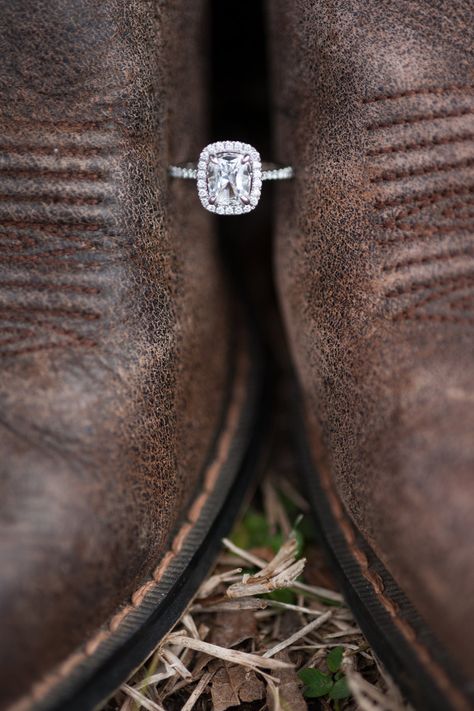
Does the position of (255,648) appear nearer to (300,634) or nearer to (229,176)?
(300,634)

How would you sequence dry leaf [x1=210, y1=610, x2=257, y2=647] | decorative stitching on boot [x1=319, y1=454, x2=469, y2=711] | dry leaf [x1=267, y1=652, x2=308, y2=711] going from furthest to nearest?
dry leaf [x1=210, y1=610, x2=257, y2=647], dry leaf [x1=267, y1=652, x2=308, y2=711], decorative stitching on boot [x1=319, y1=454, x2=469, y2=711]

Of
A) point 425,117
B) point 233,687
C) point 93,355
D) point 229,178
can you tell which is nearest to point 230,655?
point 233,687

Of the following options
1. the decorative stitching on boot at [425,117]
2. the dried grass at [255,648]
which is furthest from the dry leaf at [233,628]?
the decorative stitching on boot at [425,117]

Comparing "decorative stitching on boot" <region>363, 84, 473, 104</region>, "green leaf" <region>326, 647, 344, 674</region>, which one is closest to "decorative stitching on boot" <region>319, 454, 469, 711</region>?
"green leaf" <region>326, 647, 344, 674</region>

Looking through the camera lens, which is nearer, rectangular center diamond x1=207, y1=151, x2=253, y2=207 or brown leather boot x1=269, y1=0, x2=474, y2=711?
brown leather boot x1=269, y1=0, x2=474, y2=711

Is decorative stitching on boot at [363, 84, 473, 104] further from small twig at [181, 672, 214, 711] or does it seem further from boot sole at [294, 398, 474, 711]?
small twig at [181, 672, 214, 711]

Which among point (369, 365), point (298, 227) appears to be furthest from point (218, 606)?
point (298, 227)

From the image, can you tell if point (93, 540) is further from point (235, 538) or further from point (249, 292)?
point (249, 292)
